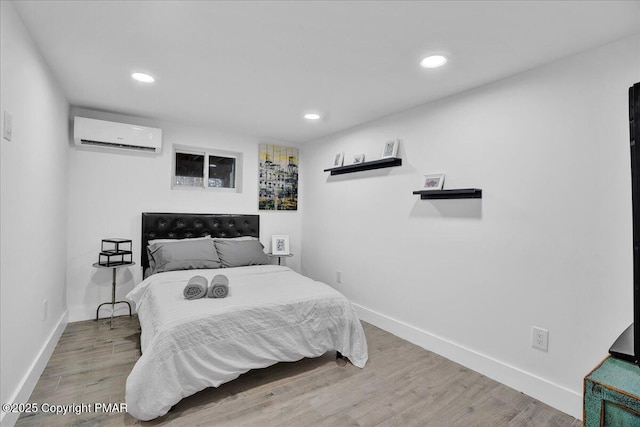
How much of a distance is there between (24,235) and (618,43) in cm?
373

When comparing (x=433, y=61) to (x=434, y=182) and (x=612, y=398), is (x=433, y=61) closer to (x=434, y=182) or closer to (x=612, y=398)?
(x=434, y=182)

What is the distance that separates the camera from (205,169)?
13.5 feet

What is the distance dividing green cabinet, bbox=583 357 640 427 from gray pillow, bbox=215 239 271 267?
305 cm

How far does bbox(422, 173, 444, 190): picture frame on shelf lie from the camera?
279cm

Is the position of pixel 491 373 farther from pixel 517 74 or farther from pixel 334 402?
pixel 517 74

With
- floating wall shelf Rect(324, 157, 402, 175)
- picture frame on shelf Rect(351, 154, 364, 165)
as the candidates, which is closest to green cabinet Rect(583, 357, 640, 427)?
floating wall shelf Rect(324, 157, 402, 175)

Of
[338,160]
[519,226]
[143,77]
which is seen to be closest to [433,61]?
[519,226]

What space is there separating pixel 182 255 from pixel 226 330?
4.86ft

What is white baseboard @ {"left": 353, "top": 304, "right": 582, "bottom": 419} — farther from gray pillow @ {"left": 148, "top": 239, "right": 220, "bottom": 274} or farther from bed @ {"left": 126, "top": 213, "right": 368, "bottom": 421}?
gray pillow @ {"left": 148, "top": 239, "right": 220, "bottom": 274}

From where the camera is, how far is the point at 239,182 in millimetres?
4359

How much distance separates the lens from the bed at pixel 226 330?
1.87m

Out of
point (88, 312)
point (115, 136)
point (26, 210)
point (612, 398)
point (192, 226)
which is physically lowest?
point (88, 312)

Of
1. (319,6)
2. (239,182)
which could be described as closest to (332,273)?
(239,182)

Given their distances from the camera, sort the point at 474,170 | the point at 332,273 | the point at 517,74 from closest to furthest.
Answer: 1. the point at 517,74
2. the point at 474,170
3. the point at 332,273
